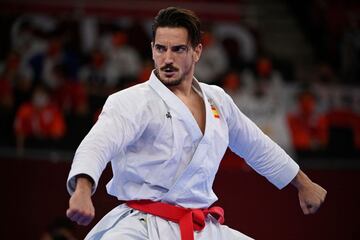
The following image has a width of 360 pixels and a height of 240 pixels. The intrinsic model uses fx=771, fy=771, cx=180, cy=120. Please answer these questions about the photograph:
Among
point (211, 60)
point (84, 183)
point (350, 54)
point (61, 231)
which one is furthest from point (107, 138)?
point (350, 54)

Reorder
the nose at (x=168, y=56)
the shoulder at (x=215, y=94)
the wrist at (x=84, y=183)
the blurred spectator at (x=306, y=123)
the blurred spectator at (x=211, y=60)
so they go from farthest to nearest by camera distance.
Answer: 1. the blurred spectator at (x=211, y=60)
2. the blurred spectator at (x=306, y=123)
3. the shoulder at (x=215, y=94)
4. the nose at (x=168, y=56)
5. the wrist at (x=84, y=183)

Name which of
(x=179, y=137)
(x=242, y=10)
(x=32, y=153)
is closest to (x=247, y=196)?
(x=32, y=153)

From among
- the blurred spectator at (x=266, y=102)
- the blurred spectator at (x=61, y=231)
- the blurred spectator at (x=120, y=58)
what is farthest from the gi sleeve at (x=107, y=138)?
the blurred spectator at (x=120, y=58)

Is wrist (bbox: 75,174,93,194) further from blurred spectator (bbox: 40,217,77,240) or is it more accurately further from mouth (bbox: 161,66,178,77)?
blurred spectator (bbox: 40,217,77,240)

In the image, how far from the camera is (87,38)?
1281 cm

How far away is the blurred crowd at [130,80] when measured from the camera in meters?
9.18

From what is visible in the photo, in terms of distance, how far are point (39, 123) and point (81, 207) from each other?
644cm

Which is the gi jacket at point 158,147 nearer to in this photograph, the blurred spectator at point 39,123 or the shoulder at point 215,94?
the shoulder at point 215,94

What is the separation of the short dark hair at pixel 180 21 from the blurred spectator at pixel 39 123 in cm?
454

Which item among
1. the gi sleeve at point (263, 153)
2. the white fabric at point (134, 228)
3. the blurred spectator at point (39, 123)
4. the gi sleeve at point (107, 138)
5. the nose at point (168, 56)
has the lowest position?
the blurred spectator at point (39, 123)

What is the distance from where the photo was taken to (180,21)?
13.0 ft

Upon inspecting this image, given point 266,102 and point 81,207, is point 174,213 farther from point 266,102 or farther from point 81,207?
point 266,102

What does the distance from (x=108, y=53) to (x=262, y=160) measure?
804cm

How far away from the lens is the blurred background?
25.7 ft
